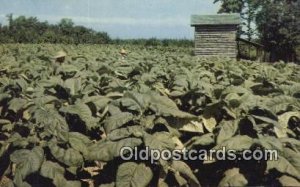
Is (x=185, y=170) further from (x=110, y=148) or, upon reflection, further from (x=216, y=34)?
(x=216, y=34)

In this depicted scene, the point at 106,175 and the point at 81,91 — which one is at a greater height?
the point at 81,91

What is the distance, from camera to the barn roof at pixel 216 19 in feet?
82.4

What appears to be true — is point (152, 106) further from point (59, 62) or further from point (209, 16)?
point (209, 16)

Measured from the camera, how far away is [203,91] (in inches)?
146

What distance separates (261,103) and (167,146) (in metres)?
0.70

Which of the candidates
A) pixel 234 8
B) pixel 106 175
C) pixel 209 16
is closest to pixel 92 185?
pixel 106 175

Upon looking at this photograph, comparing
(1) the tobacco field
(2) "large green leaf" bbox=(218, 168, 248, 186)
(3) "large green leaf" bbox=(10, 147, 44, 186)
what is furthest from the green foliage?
(2) "large green leaf" bbox=(218, 168, 248, 186)

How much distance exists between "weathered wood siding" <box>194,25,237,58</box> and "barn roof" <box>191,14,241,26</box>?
234 millimetres

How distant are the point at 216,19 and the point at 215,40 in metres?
1.02

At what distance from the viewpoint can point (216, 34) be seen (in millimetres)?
25438

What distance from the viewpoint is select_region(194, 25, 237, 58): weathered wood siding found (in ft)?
82.6

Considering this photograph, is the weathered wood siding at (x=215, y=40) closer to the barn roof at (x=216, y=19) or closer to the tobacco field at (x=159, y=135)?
the barn roof at (x=216, y=19)

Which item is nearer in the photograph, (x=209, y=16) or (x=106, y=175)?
(x=106, y=175)

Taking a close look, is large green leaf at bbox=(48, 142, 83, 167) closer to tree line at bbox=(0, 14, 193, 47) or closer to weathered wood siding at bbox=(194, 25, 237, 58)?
weathered wood siding at bbox=(194, 25, 237, 58)
